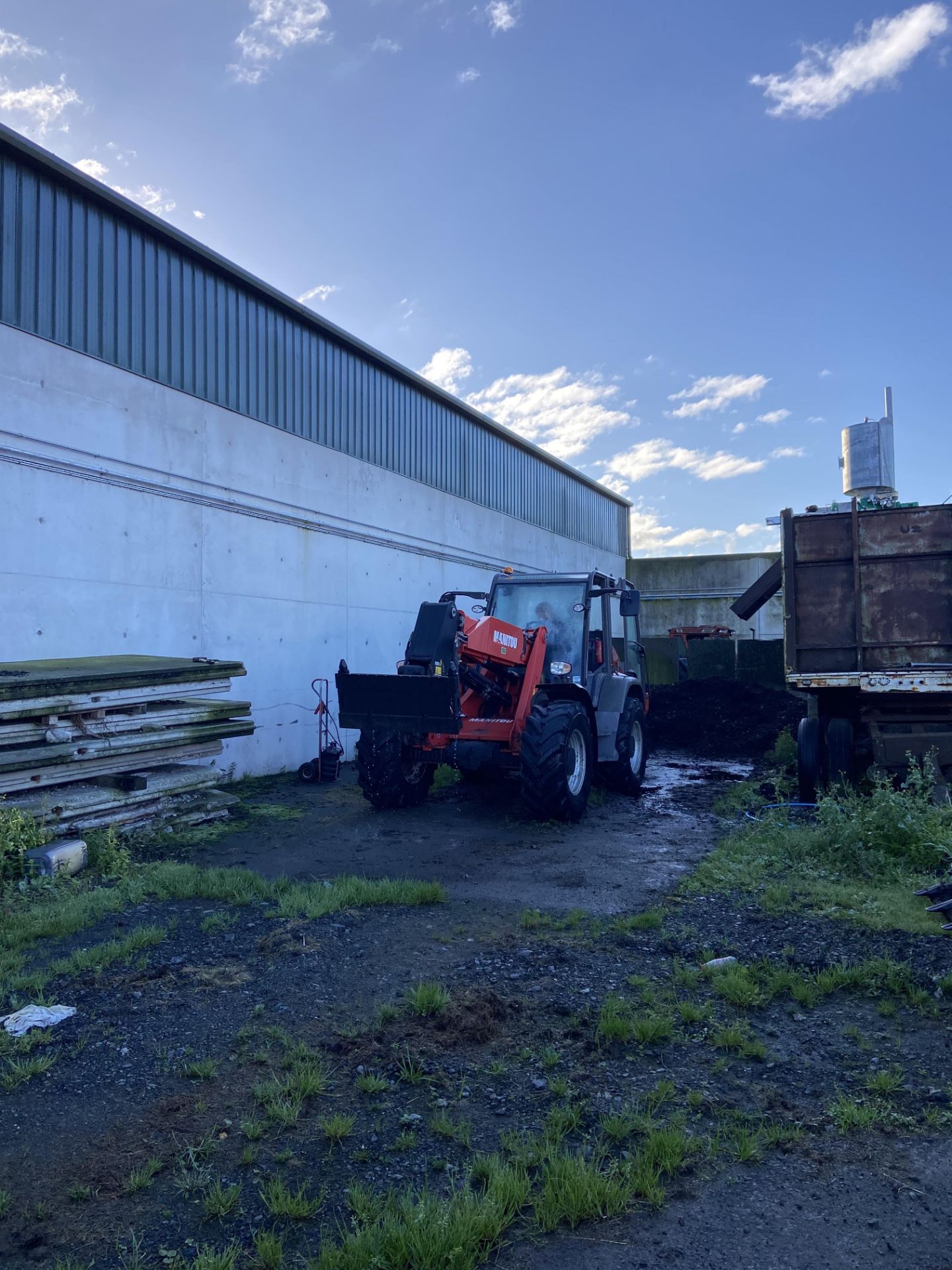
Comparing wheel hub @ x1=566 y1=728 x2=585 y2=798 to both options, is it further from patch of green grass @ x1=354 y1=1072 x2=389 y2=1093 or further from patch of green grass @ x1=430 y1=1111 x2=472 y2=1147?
patch of green grass @ x1=430 y1=1111 x2=472 y2=1147

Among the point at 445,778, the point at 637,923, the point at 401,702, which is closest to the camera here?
the point at 637,923

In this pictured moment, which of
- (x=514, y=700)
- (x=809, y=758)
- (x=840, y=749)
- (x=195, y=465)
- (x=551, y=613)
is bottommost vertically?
(x=809, y=758)

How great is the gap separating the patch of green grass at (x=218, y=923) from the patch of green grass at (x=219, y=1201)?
2.56m

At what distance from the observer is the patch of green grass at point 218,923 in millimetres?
5215

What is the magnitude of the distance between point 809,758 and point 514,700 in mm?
2989

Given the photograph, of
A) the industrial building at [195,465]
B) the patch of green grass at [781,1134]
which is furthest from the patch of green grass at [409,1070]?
the industrial building at [195,465]

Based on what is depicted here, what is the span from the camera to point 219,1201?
268 centimetres

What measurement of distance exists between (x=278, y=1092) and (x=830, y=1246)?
6.39ft

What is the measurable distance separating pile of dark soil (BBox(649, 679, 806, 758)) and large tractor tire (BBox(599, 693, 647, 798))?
11.7ft

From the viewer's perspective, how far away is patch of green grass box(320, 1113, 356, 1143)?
3025 mm

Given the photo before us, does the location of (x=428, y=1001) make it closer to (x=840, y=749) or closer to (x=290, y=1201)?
(x=290, y=1201)

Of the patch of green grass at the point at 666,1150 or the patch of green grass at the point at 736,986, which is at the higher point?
the patch of green grass at the point at 736,986

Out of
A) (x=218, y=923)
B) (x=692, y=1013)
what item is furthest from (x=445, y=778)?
(x=692, y=1013)

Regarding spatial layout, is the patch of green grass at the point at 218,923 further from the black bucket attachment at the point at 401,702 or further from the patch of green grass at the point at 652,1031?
the black bucket attachment at the point at 401,702
